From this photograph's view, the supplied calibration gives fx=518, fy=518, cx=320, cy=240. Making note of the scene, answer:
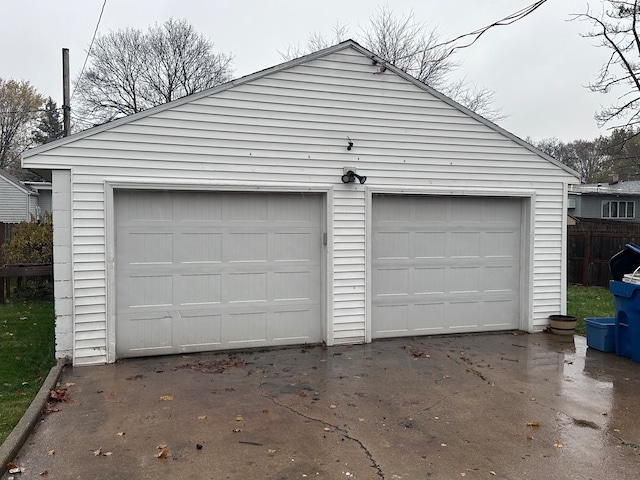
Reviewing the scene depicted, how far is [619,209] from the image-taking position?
26047 millimetres

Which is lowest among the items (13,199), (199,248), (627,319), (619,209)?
(627,319)

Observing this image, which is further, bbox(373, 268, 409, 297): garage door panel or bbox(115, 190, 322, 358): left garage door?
bbox(373, 268, 409, 297): garage door panel

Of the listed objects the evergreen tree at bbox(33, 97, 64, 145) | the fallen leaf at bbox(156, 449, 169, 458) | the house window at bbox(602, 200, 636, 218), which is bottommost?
the fallen leaf at bbox(156, 449, 169, 458)

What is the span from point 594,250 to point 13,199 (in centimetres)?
2529

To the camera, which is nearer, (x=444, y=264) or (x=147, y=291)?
(x=147, y=291)

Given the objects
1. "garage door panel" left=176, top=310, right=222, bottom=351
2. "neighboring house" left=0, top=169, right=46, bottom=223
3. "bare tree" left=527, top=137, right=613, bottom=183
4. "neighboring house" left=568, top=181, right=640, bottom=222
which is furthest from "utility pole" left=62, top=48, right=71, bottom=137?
"bare tree" left=527, top=137, right=613, bottom=183

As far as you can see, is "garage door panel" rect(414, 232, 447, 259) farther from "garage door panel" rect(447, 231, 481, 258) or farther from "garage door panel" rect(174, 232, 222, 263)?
"garage door panel" rect(174, 232, 222, 263)

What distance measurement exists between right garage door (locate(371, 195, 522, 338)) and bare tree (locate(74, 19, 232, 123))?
78.3ft

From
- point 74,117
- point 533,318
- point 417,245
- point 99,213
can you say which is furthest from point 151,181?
point 74,117

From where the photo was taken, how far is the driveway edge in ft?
12.2

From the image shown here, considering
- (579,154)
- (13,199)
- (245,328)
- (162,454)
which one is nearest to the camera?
(162,454)

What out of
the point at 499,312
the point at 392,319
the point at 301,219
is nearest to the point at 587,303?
the point at 499,312

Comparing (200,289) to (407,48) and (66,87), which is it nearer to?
(66,87)

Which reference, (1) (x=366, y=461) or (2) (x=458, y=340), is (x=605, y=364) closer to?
(2) (x=458, y=340)
